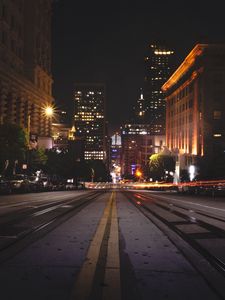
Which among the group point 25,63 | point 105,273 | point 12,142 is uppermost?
point 25,63

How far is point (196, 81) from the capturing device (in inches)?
4651

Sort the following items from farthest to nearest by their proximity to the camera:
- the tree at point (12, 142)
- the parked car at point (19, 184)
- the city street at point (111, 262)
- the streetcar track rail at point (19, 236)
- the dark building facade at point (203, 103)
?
the dark building facade at point (203, 103), the tree at point (12, 142), the parked car at point (19, 184), the streetcar track rail at point (19, 236), the city street at point (111, 262)

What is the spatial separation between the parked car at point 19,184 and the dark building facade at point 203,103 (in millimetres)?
61284

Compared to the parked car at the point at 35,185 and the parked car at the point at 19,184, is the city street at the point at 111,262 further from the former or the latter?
the parked car at the point at 35,185

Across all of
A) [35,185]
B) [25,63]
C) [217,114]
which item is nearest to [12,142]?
[35,185]

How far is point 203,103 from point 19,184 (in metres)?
73.6

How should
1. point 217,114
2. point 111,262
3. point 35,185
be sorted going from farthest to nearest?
point 217,114 → point 35,185 → point 111,262


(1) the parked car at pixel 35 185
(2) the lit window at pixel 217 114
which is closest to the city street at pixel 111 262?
(1) the parked car at pixel 35 185

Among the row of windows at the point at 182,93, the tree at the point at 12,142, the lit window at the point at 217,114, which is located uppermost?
the row of windows at the point at 182,93

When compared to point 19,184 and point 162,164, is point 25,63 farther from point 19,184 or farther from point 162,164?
point 19,184

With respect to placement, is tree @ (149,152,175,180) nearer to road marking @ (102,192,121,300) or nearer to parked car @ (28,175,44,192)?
parked car @ (28,175,44,192)

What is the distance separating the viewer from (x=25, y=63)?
378ft

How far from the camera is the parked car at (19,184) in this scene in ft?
153

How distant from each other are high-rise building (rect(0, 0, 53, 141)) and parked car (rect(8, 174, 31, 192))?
101 feet
